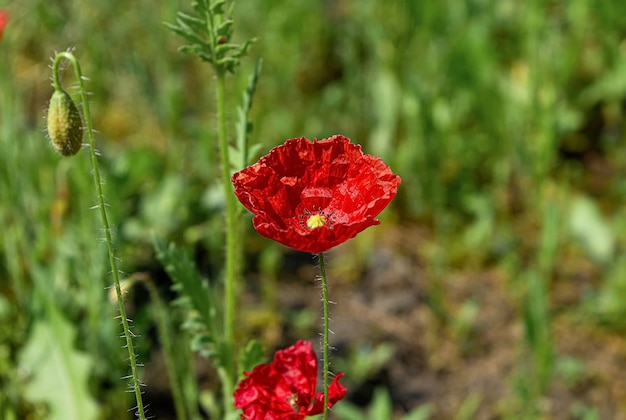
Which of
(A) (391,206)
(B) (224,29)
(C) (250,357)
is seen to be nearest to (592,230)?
(A) (391,206)

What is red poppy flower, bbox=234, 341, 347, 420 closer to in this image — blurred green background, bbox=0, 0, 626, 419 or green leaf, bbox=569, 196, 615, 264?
blurred green background, bbox=0, 0, 626, 419

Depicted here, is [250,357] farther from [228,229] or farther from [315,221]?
[315,221]

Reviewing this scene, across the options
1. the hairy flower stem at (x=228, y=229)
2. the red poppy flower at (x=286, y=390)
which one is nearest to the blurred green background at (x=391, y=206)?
the hairy flower stem at (x=228, y=229)

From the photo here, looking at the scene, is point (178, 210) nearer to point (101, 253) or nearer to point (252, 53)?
point (101, 253)

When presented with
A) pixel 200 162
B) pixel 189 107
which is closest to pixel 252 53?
pixel 189 107

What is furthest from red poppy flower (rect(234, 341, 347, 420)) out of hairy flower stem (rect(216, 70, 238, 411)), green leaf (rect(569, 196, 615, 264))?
green leaf (rect(569, 196, 615, 264))

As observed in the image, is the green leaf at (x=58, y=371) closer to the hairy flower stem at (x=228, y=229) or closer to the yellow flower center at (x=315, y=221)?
the hairy flower stem at (x=228, y=229)
